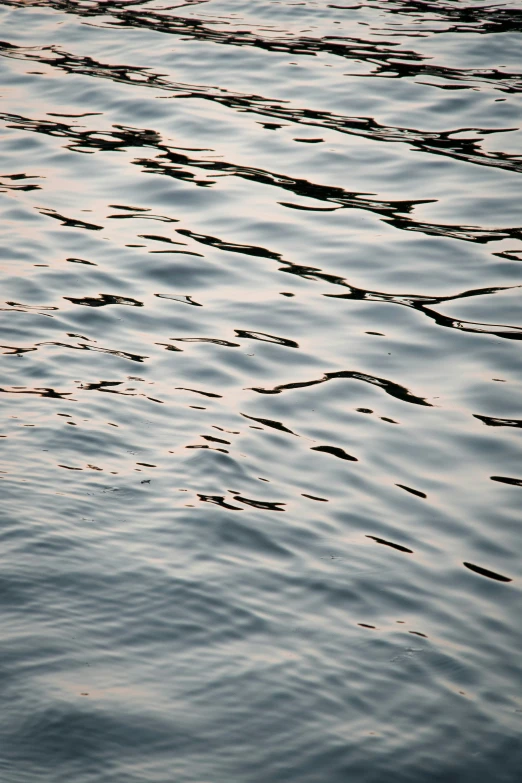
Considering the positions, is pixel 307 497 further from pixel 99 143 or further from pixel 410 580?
pixel 99 143

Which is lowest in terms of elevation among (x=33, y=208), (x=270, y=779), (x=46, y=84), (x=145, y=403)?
(x=270, y=779)

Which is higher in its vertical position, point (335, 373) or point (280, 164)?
point (280, 164)

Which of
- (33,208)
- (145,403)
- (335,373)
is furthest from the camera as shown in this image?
(33,208)

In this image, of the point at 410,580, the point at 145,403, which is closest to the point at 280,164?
the point at 145,403

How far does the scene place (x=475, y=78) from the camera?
988 cm

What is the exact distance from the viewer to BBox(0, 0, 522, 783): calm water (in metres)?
3.20

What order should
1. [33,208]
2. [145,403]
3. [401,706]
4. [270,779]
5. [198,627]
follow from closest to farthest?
[270,779], [401,706], [198,627], [145,403], [33,208]

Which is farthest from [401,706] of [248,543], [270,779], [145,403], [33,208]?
[33,208]

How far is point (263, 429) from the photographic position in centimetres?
486

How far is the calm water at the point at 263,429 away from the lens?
10.5ft

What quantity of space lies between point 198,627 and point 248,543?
0.57m

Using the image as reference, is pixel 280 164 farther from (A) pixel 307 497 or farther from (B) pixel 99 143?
(A) pixel 307 497

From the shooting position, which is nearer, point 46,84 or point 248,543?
point 248,543

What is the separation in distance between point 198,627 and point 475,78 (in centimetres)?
793
